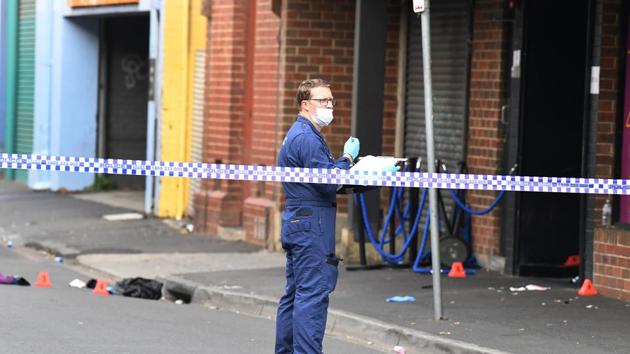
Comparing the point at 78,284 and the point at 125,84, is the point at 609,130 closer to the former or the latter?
the point at 78,284

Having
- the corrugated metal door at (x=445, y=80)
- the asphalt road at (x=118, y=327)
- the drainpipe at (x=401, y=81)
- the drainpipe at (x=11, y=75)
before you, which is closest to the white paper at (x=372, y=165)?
the asphalt road at (x=118, y=327)

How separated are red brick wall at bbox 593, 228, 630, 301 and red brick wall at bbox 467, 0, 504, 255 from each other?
5.50 ft

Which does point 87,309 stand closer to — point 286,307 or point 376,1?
point 286,307

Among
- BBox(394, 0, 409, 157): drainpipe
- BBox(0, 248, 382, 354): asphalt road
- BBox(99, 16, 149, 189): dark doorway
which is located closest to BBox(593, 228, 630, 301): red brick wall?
BBox(0, 248, 382, 354): asphalt road

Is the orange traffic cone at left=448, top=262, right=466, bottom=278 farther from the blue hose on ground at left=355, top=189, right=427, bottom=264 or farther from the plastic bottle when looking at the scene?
the plastic bottle

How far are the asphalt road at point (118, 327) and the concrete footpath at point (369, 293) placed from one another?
1.21ft

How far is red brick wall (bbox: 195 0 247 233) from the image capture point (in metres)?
17.0

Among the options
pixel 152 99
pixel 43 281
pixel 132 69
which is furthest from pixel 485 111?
pixel 132 69

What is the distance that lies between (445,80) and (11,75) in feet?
42.7

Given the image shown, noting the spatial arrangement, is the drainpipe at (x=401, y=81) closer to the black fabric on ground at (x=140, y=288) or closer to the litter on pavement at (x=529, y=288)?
the litter on pavement at (x=529, y=288)

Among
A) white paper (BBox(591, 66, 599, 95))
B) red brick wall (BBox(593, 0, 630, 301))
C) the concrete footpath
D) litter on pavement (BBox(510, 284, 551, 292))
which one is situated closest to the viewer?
the concrete footpath

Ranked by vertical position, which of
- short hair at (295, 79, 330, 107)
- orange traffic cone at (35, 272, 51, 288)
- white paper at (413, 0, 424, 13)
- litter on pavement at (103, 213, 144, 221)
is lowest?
orange traffic cone at (35, 272, 51, 288)

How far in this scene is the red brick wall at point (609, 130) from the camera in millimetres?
11750

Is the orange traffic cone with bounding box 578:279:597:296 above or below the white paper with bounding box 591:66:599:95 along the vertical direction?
below
